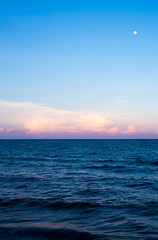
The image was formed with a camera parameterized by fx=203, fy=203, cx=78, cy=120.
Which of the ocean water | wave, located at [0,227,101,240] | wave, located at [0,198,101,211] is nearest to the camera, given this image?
wave, located at [0,227,101,240]

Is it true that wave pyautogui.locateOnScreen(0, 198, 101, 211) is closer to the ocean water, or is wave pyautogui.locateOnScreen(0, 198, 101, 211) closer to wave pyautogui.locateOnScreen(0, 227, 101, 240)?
the ocean water

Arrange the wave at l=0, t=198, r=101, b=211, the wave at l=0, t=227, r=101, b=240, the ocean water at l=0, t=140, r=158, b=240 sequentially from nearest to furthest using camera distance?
the wave at l=0, t=227, r=101, b=240, the ocean water at l=0, t=140, r=158, b=240, the wave at l=0, t=198, r=101, b=211

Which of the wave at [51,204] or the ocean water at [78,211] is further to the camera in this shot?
A: the wave at [51,204]

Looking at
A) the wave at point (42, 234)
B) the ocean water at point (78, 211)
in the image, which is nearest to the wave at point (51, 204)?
the ocean water at point (78, 211)

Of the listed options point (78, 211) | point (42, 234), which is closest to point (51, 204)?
point (78, 211)

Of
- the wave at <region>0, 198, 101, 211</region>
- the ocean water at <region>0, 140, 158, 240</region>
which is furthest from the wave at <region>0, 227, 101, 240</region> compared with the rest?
the wave at <region>0, 198, 101, 211</region>

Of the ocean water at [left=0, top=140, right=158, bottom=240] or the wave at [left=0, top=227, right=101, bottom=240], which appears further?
the ocean water at [left=0, top=140, right=158, bottom=240]

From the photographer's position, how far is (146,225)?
9305 mm

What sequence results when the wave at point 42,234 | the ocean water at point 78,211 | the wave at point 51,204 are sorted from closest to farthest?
the wave at point 42,234 < the ocean water at point 78,211 < the wave at point 51,204

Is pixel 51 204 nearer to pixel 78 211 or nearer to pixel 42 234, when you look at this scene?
pixel 78 211

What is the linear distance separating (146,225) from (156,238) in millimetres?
1291

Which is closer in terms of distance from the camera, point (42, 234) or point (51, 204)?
point (42, 234)

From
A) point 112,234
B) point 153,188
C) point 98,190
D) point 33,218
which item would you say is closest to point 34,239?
point 33,218

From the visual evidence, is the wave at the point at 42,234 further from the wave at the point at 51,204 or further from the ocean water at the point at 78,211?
the wave at the point at 51,204
